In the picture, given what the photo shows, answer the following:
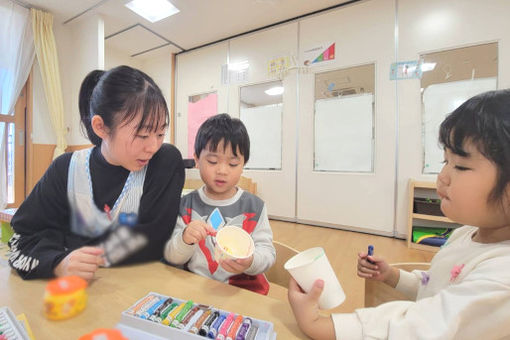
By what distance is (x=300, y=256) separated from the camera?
394mm

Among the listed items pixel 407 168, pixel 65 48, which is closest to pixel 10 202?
pixel 65 48

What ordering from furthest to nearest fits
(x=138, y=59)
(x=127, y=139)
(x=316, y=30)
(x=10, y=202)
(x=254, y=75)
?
(x=138, y=59) → (x=254, y=75) → (x=316, y=30) → (x=10, y=202) → (x=127, y=139)

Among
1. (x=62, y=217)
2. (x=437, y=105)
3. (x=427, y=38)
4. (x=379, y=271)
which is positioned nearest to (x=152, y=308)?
(x=62, y=217)

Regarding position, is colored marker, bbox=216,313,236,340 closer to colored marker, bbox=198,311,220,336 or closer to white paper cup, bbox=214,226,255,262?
colored marker, bbox=198,311,220,336

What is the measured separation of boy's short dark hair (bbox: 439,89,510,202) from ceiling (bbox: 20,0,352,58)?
8.02 feet

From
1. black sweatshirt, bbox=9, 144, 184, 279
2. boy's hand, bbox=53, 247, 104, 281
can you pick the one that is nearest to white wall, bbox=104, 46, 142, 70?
black sweatshirt, bbox=9, 144, 184, 279

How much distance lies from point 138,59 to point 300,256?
3919mm

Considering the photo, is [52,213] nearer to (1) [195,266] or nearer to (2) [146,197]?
(2) [146,197]

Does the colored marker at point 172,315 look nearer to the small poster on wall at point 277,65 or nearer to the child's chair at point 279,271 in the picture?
the child's chair at point 279,271

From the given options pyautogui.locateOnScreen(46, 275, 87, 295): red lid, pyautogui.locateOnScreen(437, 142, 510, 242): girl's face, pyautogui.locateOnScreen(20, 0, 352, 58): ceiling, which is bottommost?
pyautogui.locateOnScreen(46, 275, 87, 295): red lid

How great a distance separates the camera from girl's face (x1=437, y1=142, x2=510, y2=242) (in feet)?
1.01

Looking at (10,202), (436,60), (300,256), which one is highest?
(436,60)

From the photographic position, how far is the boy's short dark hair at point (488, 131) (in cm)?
30

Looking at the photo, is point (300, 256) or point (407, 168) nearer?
point (300, 256)
